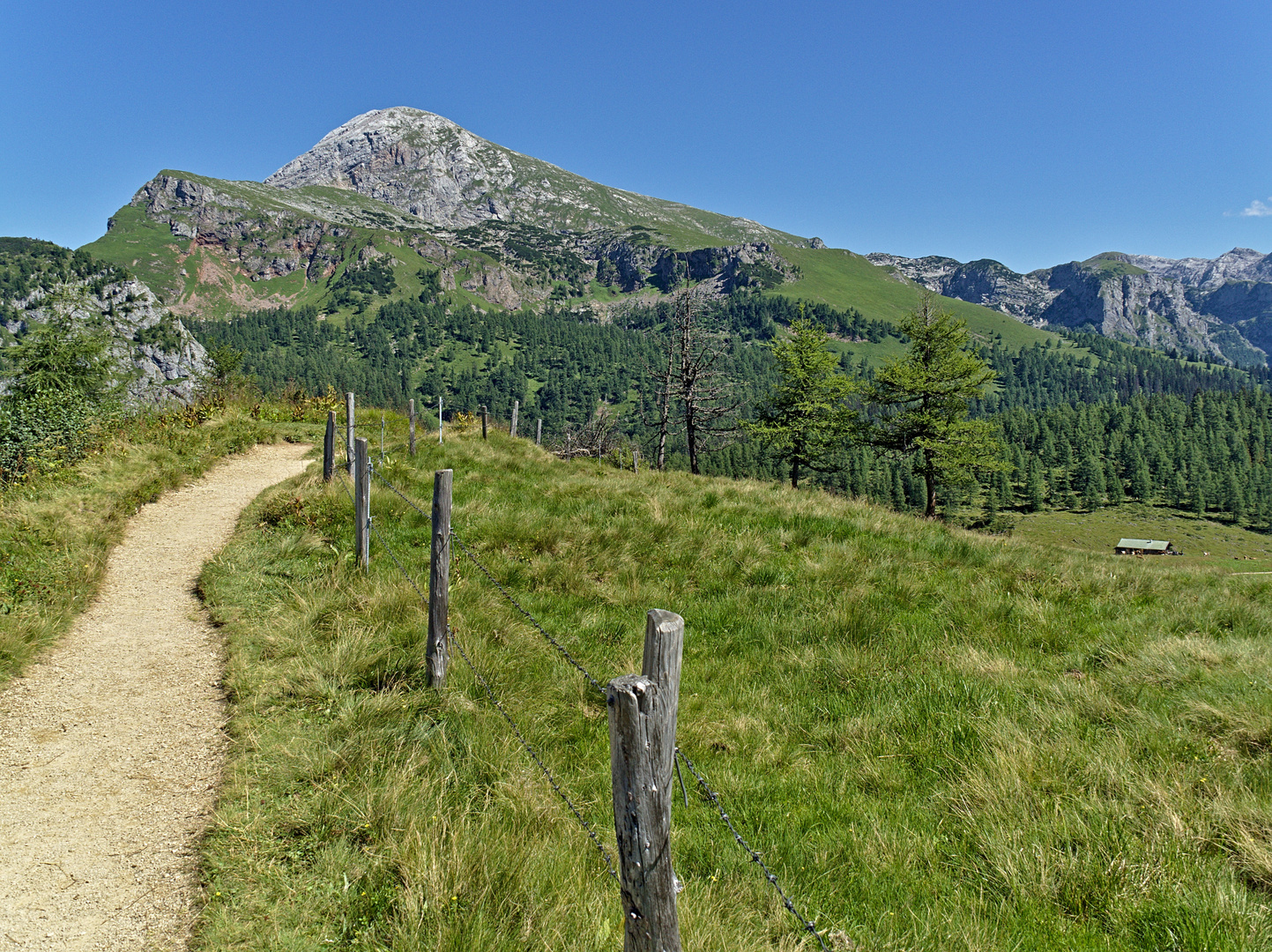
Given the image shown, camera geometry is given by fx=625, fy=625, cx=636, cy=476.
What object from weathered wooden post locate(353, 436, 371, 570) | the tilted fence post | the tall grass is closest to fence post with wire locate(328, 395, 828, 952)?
the tilted fence post

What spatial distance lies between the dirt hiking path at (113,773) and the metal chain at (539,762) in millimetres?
1989

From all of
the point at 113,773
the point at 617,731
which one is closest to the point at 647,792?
the point at 617,731

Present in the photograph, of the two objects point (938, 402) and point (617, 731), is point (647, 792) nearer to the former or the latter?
point (617, 731)

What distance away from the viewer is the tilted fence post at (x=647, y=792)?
222cm

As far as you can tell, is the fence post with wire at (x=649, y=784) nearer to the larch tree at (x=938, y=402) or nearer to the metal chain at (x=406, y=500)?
the metal chain at (x=406, y=500)

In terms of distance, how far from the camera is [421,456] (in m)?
17.1

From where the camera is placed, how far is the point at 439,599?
546 centimetres

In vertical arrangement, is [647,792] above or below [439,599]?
above

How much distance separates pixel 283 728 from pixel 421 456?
41.9 feet

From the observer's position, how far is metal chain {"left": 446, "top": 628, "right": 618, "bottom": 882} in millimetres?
3510

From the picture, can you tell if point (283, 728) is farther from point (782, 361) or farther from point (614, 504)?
point (782, 361)

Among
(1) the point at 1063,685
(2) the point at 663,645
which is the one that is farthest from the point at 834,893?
(1) the point at 1063,685

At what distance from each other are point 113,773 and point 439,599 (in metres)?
2.74

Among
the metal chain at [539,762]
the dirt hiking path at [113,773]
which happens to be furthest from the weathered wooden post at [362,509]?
the metal chain at [539,762]
